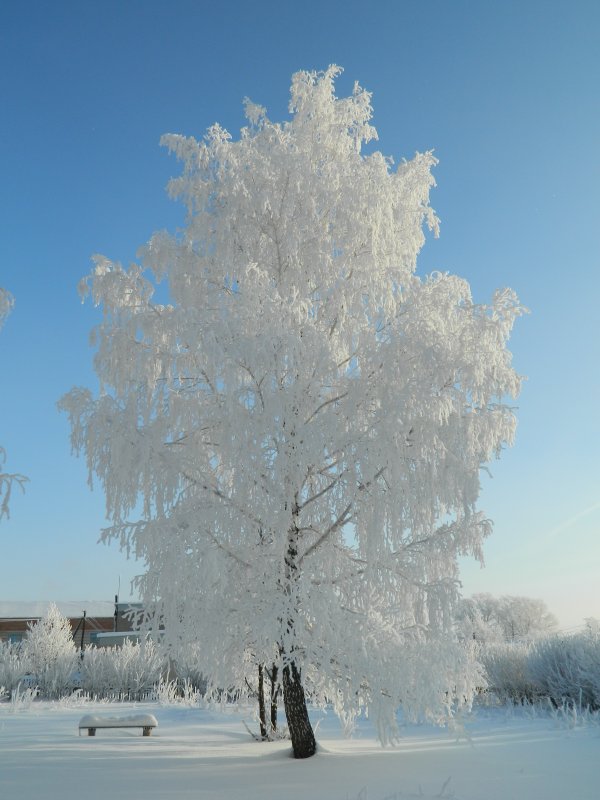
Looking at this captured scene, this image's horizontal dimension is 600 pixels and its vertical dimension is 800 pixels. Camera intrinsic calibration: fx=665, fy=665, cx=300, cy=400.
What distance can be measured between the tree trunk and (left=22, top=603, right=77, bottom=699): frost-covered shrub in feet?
45.3

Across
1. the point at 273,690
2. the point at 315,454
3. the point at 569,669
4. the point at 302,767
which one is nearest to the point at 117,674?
the point at 273,690

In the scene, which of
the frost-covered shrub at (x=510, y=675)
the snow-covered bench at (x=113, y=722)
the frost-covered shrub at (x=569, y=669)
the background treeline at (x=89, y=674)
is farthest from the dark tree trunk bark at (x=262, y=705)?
the background treeline at (x=89, y=674)

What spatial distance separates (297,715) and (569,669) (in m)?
7.36

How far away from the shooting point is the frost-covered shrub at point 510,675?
1373cm

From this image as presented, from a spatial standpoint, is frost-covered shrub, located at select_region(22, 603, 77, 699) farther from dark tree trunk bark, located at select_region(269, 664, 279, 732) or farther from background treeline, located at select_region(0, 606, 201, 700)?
dark tree trunk bark, located at select_region(269, 664, 279, 732)

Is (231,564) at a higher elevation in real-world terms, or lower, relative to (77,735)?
higher

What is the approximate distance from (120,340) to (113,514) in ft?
7.04

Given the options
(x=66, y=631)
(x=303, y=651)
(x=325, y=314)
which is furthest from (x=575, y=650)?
(x=66, y=631)

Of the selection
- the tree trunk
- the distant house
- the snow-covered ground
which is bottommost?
the snow-covered ground

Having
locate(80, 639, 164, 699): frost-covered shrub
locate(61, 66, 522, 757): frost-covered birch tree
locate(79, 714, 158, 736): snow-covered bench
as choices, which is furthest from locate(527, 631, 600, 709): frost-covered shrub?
locate(80, 639, 164, 699): frost-covered shrub

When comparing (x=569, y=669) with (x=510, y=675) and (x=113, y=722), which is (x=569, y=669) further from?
(x=113, y=722)

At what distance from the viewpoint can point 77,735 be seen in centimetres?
1041

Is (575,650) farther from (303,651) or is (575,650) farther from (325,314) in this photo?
(325,314)

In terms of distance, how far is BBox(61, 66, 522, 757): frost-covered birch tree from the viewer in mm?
6836
